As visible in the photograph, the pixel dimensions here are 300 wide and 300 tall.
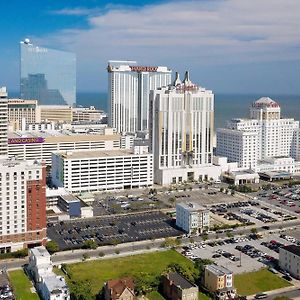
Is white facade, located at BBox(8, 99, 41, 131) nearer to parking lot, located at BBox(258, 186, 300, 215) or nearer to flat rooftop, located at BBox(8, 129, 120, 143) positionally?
flat rooftop, located at BBox(8, 129, 120, 143)

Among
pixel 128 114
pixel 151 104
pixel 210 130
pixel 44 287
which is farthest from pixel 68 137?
pixel 44 287

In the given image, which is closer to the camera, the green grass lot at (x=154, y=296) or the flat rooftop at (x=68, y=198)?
the green grass lot at (x=154, y=296)

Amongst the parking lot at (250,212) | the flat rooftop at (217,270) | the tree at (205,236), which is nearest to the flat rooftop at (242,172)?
the parking lot at (250,212)

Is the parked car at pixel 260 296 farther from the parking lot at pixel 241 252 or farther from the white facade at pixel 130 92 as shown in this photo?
Result: the white facade at pixel 130 92

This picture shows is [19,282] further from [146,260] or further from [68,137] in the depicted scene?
[68,137]

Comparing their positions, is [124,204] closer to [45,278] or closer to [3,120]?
[3,120]
